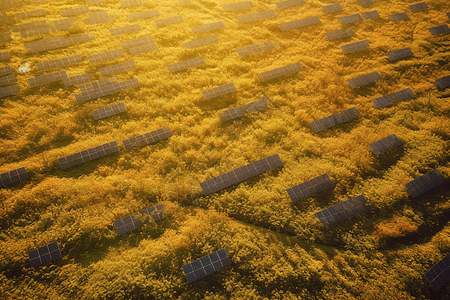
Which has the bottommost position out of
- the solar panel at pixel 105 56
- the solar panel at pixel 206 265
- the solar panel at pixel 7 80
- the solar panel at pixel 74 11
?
the solar panel at pixel 206 265

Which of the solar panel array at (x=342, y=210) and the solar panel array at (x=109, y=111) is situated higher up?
the solar panel array at (x=109, y=111)

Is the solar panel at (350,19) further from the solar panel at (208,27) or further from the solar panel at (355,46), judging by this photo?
the solar panel at (208,27)

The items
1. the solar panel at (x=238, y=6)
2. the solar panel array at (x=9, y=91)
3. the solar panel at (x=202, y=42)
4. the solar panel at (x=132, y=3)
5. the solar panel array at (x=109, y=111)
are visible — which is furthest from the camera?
the solar panel at (x=238, y=6)

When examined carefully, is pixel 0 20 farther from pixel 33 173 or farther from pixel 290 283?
pixel 290 283

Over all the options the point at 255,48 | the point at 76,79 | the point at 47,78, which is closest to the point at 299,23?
the point at 255,48

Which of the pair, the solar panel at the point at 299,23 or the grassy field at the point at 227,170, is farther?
the solar panel at the point at 299,23

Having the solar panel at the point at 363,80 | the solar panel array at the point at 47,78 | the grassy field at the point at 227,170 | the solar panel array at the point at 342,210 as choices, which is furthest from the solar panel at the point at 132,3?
the solar panel array at the point at 342,210

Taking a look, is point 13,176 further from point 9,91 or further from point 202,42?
point 202,42
